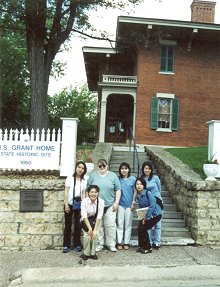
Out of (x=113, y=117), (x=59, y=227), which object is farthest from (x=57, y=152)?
(x=113, y=117)

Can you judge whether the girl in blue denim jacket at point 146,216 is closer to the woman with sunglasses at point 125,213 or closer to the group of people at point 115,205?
the group of people at point 115,205

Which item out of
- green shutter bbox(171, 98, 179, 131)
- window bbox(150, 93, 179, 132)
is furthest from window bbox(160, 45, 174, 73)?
green shutter bbox(171, 98, 179, 131)

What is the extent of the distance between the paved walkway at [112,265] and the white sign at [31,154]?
188 cm

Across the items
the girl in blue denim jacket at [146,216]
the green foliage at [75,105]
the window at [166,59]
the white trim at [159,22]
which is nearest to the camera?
the girl in blue denim jacket at [146,216]

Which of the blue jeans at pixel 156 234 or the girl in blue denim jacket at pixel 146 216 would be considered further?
the blue jeans at pixel 156 234

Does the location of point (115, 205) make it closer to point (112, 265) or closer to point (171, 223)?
point (112, 265)

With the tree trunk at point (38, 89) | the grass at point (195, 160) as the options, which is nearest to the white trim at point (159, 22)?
the tree trunk at point (38, 89)

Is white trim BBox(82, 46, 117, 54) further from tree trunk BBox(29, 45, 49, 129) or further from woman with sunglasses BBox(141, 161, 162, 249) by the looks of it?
woman with sunglasses BBox(141, 161, 162, 249)

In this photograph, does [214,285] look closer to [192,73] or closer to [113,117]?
[192,73]

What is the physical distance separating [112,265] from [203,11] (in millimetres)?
18962

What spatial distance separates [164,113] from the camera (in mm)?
19172

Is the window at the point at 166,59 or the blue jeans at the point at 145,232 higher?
the window at the point at 166,59

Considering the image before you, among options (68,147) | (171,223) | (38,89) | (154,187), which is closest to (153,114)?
(38,89)

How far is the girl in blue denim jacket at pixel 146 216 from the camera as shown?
7.07m
